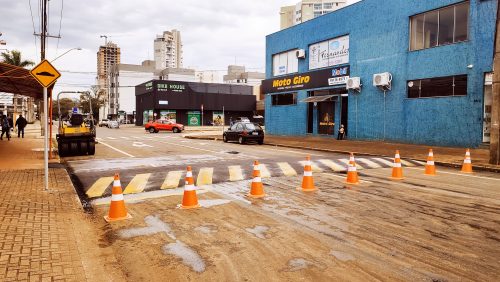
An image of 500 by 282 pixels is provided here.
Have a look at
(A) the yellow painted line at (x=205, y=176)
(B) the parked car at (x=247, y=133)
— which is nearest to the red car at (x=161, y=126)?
(B) the parked car at (x=247, y=133)

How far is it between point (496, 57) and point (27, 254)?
14.6m

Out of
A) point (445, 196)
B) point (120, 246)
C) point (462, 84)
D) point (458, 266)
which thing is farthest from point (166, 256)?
point (462, 84)

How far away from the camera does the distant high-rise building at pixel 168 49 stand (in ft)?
536

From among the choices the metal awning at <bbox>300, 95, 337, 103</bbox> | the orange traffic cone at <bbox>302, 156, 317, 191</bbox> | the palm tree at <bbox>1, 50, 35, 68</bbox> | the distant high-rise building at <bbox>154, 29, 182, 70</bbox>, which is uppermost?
the distant high-rise building at <bbox>154, 29, 182, 70</bbox>

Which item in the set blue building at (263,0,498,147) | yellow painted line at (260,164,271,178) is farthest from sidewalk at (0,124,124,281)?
blue building at (263,0,498,147)

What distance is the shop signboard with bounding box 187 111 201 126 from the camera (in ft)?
226

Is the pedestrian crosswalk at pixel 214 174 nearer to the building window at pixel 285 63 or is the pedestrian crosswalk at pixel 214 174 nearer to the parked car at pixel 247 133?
the parked car at pixel 247 133

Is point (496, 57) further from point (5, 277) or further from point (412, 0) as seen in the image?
point (5, 277)

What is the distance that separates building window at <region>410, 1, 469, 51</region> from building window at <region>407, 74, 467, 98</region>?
6.35 ft

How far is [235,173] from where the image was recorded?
11547 mm

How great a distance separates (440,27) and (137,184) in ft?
61.5

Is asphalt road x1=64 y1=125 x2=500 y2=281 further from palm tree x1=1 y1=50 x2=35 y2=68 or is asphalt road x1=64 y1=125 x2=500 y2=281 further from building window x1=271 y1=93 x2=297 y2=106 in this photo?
palm tree x1=1 y1=50 x2=35 y2=68

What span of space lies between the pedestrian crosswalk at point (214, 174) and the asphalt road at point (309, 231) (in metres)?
0.10

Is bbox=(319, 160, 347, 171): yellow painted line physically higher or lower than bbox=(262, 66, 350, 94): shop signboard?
lower
